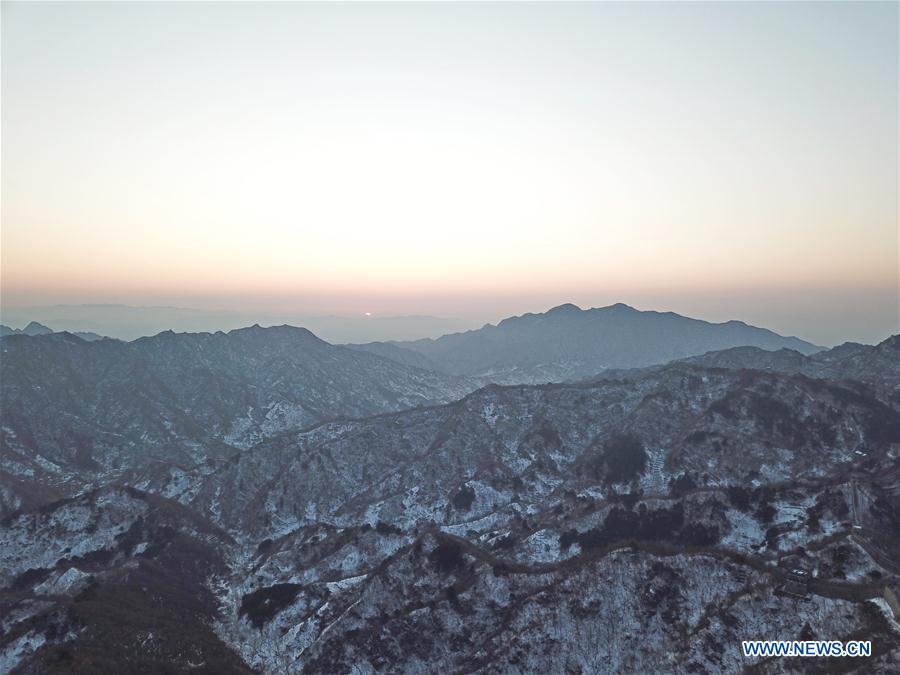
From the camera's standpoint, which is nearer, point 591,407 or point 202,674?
point 202,674

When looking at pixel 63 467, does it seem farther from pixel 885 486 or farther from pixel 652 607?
pixel 885 486

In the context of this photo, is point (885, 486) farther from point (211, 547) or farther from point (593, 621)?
point (211, 547)

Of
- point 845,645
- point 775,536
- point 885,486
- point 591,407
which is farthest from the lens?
point 591,407

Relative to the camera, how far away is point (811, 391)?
5153 inches

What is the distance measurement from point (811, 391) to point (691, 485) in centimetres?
4389

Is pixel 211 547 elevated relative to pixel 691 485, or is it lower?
lower

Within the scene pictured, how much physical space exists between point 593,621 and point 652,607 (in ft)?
23.1

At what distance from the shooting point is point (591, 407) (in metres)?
150

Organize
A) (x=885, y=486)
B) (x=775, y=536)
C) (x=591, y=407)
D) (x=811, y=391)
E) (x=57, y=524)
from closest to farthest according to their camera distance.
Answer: (x=775, y=536), (x=885, y=486), (x=57, y=524), (x=811, y=391), (x=591, y=407)

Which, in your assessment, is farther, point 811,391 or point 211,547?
point 811,391

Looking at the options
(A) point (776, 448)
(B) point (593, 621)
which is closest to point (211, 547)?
(B) point (593, 621)

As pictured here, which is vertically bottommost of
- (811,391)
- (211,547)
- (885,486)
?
(211,547)

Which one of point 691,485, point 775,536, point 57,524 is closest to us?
point 775,536

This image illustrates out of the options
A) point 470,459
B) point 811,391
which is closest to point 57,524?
point 470,459
